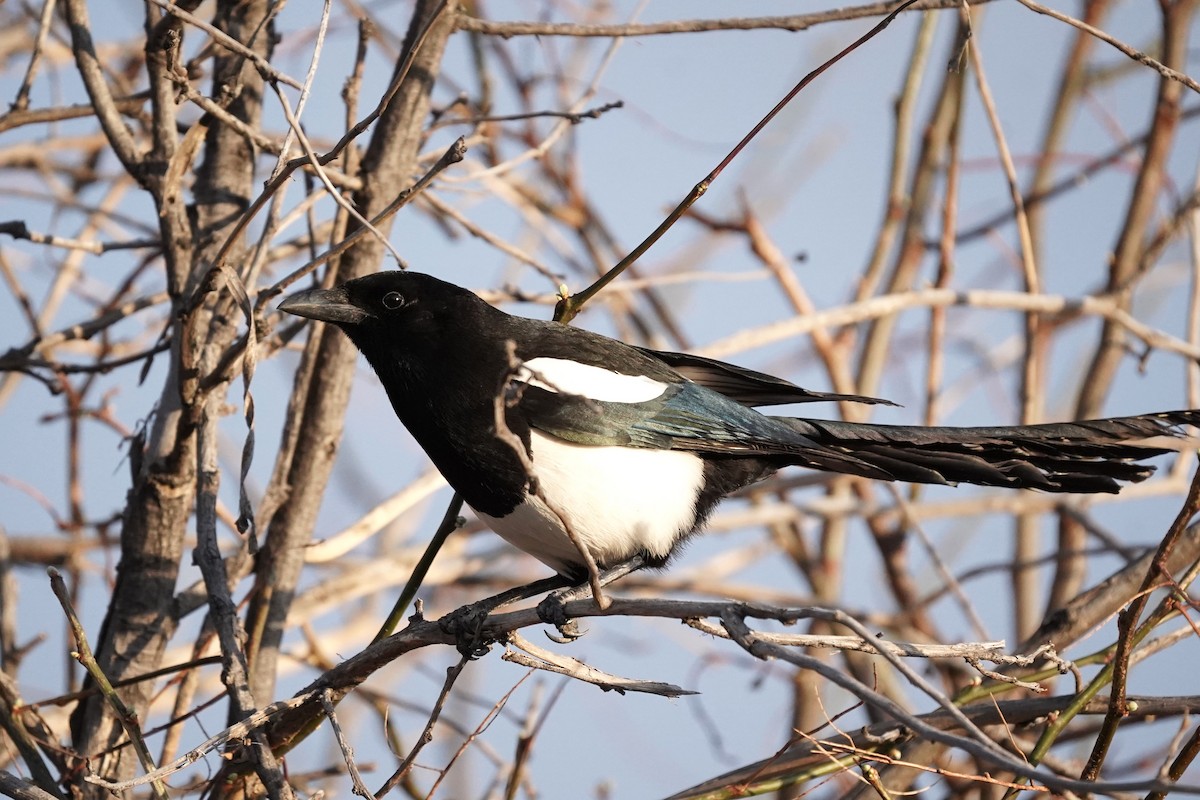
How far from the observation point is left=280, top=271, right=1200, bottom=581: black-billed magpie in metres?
2.68

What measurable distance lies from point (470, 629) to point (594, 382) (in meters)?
0.70

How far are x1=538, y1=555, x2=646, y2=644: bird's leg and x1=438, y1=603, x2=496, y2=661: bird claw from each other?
0.40ft

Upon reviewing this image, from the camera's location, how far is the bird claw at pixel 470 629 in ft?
7.62

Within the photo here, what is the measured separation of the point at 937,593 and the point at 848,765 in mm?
2023

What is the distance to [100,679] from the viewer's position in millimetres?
2121

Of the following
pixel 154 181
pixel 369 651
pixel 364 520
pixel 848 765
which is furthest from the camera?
pixel 364 520

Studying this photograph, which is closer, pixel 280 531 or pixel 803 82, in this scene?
pixel 803 82

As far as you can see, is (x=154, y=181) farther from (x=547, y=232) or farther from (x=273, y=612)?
(x=547, y=232)

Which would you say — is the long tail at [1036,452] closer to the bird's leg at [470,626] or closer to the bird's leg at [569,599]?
the bird's leg at [569,599]

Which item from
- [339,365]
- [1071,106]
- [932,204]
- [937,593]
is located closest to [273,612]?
[339,365]

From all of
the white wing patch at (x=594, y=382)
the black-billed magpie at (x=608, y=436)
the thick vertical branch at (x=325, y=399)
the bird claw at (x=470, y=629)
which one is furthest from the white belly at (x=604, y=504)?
the thick vertical branch at (x=325, y=399)

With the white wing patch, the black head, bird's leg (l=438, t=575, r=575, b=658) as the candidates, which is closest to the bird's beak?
the black head

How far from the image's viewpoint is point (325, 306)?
9.04ft

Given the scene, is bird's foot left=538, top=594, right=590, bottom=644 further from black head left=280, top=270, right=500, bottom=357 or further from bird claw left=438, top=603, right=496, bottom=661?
black head left=280, top=270, right=500, bottom=357
